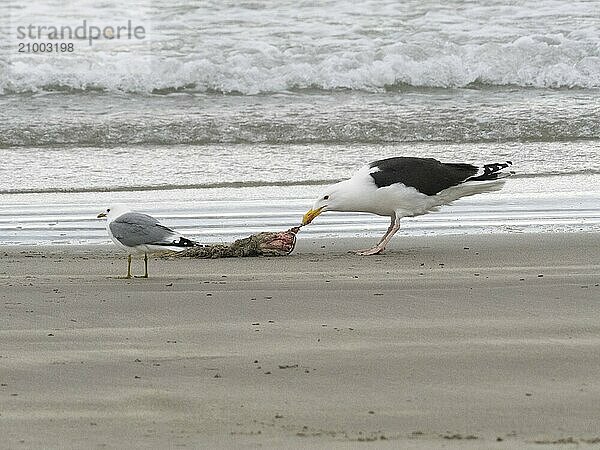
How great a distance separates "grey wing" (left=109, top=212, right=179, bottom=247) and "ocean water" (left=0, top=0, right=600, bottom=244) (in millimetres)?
1065

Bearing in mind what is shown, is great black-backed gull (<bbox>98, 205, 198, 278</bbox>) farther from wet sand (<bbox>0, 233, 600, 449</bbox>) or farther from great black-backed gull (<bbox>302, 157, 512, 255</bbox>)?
great black-backed gull (<bbox>302, 157, 512, 255</bbox>)

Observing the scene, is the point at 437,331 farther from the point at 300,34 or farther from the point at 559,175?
the point at 300,34

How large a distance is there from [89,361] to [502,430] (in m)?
1.60

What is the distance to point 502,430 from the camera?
135 inches

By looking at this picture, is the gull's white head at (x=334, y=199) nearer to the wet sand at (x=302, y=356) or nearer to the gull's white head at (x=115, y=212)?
the wet sand at (x=302, y=356)

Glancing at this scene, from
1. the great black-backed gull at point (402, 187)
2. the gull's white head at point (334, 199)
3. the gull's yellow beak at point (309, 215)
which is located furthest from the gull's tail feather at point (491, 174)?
the gull's yellow beak at point (309, 215)

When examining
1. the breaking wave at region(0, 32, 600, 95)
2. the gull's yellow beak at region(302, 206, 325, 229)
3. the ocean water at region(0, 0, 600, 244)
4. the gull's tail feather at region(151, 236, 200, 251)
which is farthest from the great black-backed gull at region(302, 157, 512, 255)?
the breaking wave at region(0, 32, 600, 95)

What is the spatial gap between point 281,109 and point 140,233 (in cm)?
855

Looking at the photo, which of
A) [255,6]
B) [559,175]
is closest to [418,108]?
[559,175]

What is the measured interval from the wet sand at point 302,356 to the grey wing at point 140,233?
→ 20cm

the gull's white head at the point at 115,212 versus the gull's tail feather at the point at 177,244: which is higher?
the gull's white head at the point at 115,212

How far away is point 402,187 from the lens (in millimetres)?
7637

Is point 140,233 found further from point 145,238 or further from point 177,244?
point 177,244

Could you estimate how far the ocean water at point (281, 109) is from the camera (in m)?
8.91
